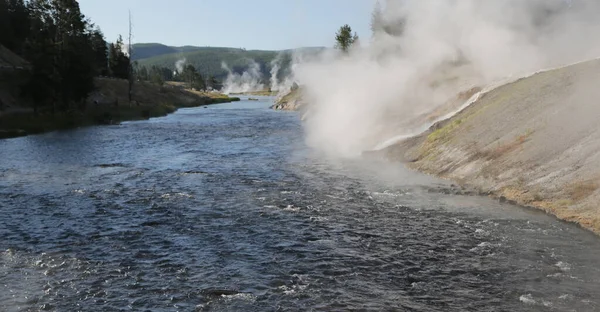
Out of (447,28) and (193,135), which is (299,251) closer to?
(193,135)

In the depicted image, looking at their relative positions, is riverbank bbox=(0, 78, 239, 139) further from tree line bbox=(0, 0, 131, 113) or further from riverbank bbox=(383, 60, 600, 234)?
riverbank bbox=(383, 60, 600, 234)

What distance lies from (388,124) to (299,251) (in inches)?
1269

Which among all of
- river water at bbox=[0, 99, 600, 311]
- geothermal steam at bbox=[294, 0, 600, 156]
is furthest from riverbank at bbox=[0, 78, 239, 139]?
geothermal steam at bbox=[294, 0, 600, 156]

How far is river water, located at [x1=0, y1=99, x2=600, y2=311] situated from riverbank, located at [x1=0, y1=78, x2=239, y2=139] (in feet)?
91.1

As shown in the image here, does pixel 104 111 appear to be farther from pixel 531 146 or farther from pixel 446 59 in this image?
pixel 531 146

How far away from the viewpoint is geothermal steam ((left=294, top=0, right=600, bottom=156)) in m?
48.2

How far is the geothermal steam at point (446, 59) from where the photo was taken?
48188 mm

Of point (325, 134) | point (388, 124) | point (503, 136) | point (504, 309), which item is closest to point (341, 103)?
point (325, 134)

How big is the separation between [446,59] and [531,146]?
33462mm

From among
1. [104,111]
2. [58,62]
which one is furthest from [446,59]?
[104,111]

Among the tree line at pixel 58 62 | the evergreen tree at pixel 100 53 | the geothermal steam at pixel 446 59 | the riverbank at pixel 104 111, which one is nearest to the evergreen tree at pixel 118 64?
the evergreen tree at pixel 100 53

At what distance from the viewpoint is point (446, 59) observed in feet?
194

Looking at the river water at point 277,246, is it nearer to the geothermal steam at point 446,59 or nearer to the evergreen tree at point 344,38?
the geothermal steam at point 446,59

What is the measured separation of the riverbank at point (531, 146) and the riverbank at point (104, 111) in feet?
136
